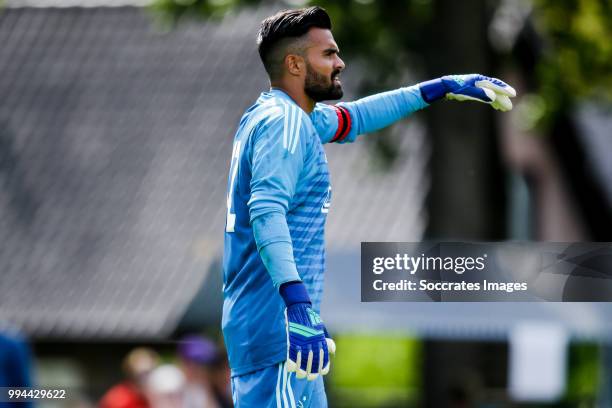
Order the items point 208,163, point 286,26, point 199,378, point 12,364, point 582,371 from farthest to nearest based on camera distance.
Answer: point 582,371, point 208,163, point 199,378, point 12,364, point 286,26

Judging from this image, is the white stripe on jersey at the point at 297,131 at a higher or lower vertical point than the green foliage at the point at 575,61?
lower

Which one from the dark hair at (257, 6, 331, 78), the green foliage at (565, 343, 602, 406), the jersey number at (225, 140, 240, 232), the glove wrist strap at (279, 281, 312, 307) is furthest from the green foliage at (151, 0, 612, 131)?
the glove wrist strap at (279, 281, 312, 307)

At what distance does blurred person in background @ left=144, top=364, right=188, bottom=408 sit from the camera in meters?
9.14

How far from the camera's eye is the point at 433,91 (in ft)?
17.3

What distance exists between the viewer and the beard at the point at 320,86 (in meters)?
4.81

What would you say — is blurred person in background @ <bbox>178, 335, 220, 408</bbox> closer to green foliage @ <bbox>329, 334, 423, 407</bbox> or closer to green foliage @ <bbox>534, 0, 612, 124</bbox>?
green foliage @ <bbox>534, 0, 612, 124</bbox>

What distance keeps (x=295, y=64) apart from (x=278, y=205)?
0.60 metres

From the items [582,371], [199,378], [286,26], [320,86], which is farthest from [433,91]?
[582,371]

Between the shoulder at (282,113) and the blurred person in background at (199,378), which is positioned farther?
the blurred person in background at (199,378)

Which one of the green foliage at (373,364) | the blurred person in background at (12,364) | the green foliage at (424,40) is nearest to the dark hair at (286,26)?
the blurred person in background at (12,364)

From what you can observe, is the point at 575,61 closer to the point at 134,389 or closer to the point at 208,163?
the point at 208,163

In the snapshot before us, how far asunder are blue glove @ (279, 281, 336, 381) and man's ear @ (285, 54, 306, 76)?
81 centimetres

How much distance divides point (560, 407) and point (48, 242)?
6887 millimetres

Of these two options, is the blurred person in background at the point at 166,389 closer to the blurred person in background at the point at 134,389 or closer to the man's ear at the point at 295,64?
the blurred person in background at the point at 134,389
